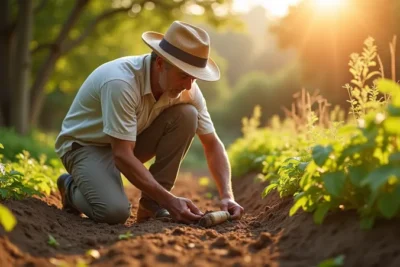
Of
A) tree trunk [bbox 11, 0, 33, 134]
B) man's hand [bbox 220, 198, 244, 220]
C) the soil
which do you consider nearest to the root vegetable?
the soil

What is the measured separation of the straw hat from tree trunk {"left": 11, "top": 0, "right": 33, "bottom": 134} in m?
7.91

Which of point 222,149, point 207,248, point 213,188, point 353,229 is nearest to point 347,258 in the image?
point 353,229

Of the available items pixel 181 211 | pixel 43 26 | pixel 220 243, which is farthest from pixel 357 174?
pixel 43 26

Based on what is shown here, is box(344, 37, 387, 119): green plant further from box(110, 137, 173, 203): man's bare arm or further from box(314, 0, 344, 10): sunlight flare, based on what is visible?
box(314, 0, 344, 10): sunlight flare

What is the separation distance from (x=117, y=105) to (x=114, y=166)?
0.72 metres

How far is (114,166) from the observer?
4.39 m

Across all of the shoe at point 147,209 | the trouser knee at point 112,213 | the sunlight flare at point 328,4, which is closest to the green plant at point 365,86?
the shoe at point 147,209

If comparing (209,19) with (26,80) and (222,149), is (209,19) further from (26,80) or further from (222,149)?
(222,149)

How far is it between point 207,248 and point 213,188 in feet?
16.4

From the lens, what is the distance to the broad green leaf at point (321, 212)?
293 centimetres

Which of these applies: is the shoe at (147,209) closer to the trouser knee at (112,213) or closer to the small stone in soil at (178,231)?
the trouser knee at (112,213)

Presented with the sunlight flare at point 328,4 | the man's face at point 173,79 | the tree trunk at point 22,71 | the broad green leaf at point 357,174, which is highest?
the sunlight flare at point 328,4

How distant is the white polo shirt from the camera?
3830 millimetres

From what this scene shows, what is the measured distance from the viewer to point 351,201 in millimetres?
2957
